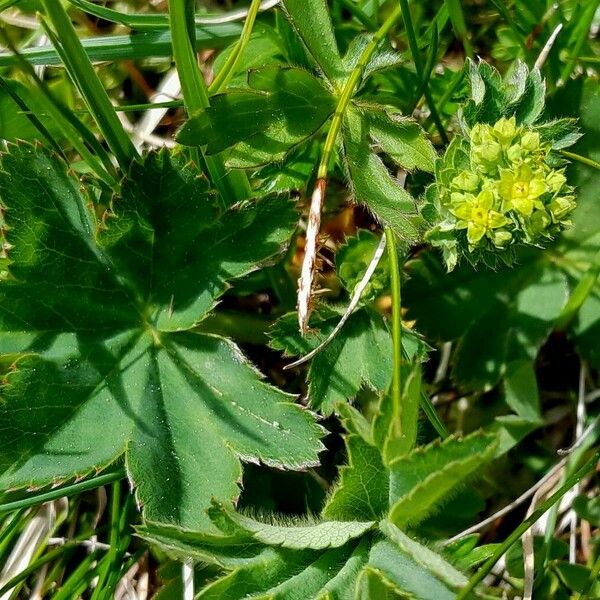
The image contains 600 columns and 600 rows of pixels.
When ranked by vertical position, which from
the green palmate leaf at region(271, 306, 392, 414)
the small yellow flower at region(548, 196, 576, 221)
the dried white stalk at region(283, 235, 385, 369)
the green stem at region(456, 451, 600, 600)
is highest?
the small yellow flower at region(548, 196, 576, 221)

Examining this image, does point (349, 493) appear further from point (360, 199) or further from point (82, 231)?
point (82, 231)

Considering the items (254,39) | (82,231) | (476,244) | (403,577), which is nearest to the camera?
(403,577)

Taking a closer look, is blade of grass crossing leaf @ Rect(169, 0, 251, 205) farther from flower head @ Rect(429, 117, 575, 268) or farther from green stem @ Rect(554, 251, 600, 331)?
green stem @ Rect(554, 251, 600, 331)

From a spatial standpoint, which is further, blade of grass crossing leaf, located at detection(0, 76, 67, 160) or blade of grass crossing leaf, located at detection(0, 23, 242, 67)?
blade of grass crossing leaf, located at detection(0, 23, 242, 67)

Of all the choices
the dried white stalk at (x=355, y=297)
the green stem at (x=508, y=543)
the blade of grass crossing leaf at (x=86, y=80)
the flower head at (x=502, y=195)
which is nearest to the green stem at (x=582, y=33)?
the flower head at (x=502, y=195)

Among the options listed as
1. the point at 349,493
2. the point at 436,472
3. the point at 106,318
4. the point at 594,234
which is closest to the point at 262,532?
the point at 349,493

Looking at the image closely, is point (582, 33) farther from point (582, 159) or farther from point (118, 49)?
point (118, 49)

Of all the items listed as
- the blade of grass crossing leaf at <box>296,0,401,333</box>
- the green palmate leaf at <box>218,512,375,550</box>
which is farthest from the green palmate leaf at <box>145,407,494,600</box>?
the blade of grass crossing leaf at <box>296,0,401,333</box>
